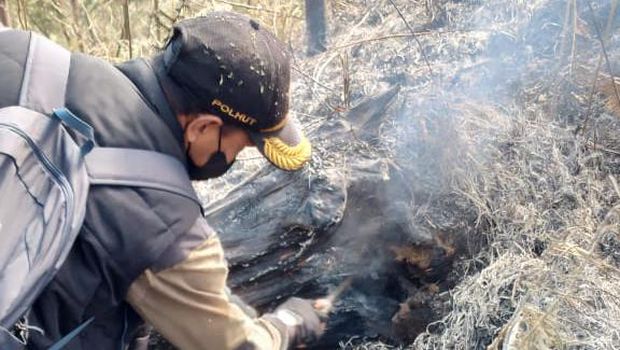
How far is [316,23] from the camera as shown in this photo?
3.88m

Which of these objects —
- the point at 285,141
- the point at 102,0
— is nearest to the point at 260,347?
the point at 285,141

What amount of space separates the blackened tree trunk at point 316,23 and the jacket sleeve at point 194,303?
225cm

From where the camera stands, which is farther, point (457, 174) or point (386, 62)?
point (386, 62)

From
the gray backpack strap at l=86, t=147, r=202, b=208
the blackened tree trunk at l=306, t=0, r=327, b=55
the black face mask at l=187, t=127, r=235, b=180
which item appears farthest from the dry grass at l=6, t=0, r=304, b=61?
the gray backpack strap at l=86, t=147, r=202, b=208

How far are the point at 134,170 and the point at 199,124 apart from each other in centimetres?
26

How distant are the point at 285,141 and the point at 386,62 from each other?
1.52 m

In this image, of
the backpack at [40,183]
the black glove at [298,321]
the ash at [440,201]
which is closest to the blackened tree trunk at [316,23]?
the ash at [440,201]

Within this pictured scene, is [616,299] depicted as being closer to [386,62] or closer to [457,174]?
[457,174]

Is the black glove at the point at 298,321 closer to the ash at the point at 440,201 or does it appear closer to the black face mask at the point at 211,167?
the ash at the point at 440,201

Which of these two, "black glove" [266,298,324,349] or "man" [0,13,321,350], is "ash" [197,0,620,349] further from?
"man" [0,13,321,350]

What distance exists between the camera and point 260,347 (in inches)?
78.8

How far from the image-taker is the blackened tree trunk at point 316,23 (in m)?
3.87

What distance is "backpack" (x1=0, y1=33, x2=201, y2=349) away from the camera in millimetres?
1499

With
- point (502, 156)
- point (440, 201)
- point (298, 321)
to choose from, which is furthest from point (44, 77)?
A: point (502, 156)
